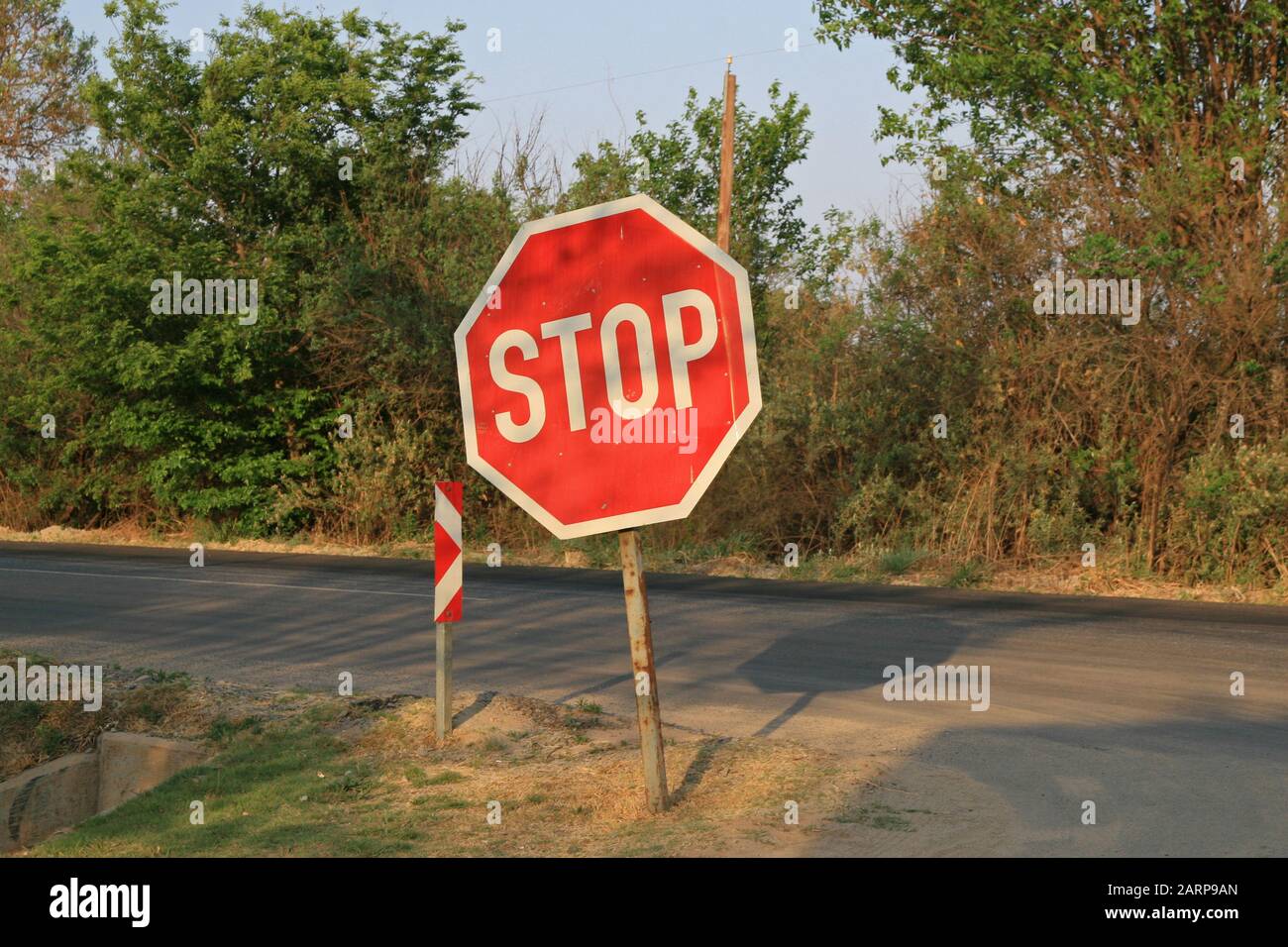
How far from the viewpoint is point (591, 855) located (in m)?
5.73

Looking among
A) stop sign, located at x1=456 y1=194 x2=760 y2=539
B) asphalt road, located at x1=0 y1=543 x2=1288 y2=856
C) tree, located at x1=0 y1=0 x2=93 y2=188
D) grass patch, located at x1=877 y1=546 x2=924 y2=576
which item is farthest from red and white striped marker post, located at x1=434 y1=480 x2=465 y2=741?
tree, located at x1=0 y1=0 x2=93 y2=188

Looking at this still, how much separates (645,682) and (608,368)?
4.84 feet

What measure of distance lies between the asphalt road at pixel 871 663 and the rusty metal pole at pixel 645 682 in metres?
0.98

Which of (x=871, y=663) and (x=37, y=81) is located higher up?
(x=37, y=81)

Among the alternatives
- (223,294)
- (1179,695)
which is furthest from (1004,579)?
(223,294)

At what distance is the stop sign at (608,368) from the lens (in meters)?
5.71

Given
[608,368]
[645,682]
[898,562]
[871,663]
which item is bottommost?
[871,663]

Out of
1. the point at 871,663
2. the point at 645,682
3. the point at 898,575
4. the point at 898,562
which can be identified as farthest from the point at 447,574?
the point at 898,562

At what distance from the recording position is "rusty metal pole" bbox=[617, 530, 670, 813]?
6309 mm

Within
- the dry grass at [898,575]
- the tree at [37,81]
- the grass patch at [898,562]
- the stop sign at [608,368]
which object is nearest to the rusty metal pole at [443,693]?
the stop sign at [608,368]

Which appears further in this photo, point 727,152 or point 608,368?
point 727,152

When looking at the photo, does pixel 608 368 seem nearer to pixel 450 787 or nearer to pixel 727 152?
pixel 450 787

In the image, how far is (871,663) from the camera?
10852 mm

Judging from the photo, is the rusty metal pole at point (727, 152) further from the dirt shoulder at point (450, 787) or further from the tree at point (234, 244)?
the dirt shoulder at point (450, 787)
